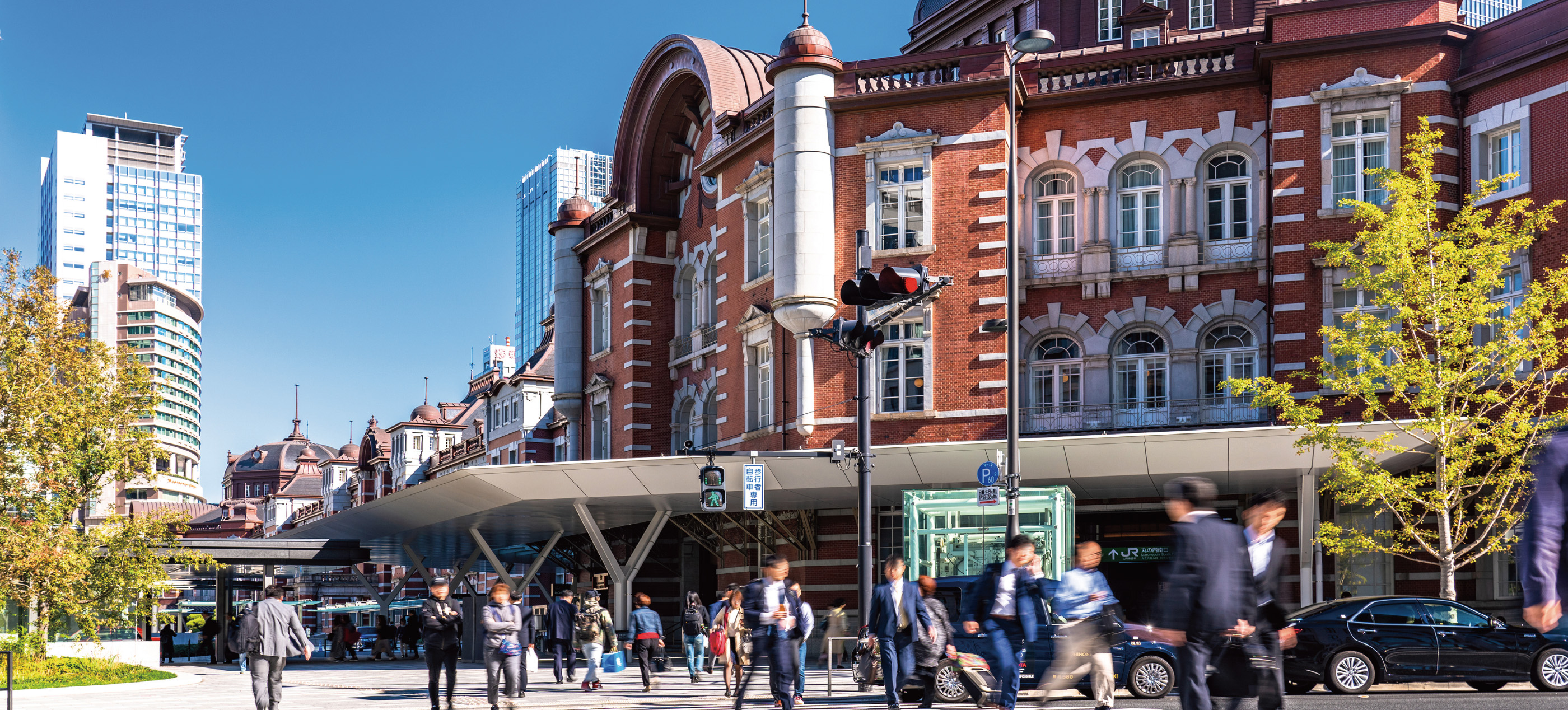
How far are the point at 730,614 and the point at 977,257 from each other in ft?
39.3

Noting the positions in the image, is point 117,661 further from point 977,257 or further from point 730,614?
point 977,257

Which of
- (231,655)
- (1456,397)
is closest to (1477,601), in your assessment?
(1456,397)

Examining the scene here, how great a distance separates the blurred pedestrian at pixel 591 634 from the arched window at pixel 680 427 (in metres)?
16.8

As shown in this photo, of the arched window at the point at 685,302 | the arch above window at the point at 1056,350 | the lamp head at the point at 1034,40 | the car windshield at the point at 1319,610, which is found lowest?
the car windshield at the point at 1319,610

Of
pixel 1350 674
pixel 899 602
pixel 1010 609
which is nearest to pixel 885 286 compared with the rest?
pixel 1010 609

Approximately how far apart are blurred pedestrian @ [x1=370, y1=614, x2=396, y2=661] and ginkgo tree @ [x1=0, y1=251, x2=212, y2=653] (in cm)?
1530

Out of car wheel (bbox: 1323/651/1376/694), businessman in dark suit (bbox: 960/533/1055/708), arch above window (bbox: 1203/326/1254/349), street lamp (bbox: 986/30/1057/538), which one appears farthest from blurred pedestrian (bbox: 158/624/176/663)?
businessman in dark suit (bbox: 960/533/1055/708)

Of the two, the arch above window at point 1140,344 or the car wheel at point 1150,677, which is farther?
the arch above window at point 1140,344

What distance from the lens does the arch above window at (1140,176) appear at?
104 feet

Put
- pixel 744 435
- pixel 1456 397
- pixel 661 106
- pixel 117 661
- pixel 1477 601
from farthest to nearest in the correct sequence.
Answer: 1. pixel 661 106
2. pixel 744 435
3. pixel 117 661
4. pixel 1477 601
5. pixel 1456 397

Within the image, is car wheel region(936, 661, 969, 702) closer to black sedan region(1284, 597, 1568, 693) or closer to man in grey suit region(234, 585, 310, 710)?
black sedan region(1284, 597, 1568, 693)

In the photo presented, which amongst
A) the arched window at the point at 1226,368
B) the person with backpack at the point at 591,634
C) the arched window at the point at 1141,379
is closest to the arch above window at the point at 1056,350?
the arched window at the point at 1141,379

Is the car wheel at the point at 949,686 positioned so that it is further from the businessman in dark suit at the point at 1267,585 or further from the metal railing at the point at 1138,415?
the metal railing at the point at 1138,415

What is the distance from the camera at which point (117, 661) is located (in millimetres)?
30719
